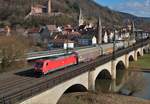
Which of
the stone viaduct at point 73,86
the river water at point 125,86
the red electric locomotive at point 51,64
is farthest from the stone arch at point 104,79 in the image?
the red electric locomotive at point 51,64

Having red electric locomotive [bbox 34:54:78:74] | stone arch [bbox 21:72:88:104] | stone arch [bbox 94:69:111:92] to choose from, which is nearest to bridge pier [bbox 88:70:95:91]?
red electric locomotive [bbox 34:54:78:74]

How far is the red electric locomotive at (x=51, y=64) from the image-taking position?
3769 cm

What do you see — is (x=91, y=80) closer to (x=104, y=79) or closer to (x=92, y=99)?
(x=92, y=99)

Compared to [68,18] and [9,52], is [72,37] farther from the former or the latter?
[9,52]

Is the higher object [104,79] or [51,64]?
[51,64]

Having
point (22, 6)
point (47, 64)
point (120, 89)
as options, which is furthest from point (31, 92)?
point (22, 6)

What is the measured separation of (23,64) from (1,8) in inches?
5555

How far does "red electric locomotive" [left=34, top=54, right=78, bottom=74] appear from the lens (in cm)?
3769

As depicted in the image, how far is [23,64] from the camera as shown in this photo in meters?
48.2

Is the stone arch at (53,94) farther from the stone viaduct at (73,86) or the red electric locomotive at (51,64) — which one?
the red electric locomotive at (51,64)

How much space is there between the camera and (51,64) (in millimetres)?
39406

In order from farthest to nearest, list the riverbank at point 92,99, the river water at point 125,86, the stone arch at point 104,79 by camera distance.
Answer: the stone arch at point 104,79 < the river water at point 125,86 < the riverbank at point 92,99

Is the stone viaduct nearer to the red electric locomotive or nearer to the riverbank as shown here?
the riverbank

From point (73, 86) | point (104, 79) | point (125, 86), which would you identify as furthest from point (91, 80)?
point (104, 79)
